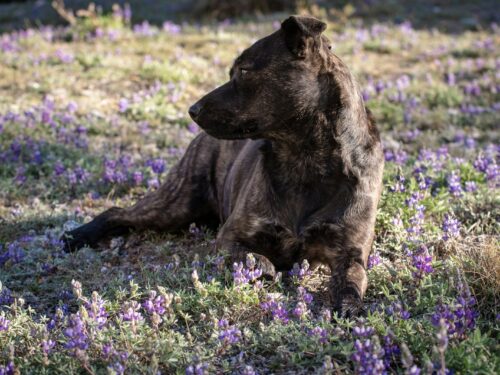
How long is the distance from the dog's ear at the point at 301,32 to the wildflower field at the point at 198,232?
1199mm

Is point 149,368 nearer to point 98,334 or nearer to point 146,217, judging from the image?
point 98,334

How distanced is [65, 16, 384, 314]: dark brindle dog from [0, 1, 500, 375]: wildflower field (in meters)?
0.20

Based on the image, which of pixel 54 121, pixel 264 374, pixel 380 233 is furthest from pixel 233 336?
pixel 54 121

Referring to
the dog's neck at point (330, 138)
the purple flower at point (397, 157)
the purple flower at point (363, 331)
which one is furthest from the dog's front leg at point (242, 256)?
the purple flower at point (397, 157)

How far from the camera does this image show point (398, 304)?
3.46 meters

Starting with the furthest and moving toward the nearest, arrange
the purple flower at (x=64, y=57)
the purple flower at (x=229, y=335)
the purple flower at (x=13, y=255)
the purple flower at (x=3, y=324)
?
the purple flower at (x=64, y=57), the purple flower at (x=13, y=255), the purple flower at (x=3, y=324), the purple flower at (x=229, y=335)

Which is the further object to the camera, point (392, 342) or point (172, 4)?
point (172, 4)

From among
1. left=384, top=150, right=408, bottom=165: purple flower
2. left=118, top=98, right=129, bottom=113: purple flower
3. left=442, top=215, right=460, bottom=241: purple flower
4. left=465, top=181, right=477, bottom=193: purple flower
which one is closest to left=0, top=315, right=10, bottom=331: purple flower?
left=442, top=215, right=460, bottom=241: purple flower

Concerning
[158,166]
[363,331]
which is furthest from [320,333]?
[158,166]

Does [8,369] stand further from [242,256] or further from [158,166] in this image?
[158,166]

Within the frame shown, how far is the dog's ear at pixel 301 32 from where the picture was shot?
388cm

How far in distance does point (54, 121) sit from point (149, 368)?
489cm

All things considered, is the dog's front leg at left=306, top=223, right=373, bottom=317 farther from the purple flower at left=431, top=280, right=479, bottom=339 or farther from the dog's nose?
the dog's nose

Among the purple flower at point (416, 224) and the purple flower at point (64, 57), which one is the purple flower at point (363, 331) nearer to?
the purple flower at point (416, 224)
